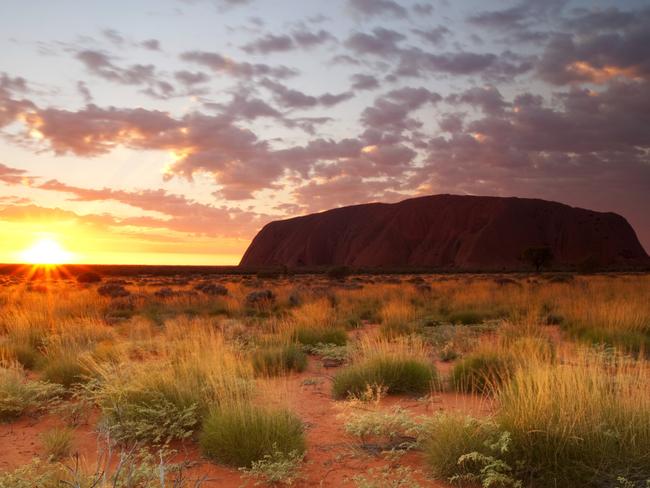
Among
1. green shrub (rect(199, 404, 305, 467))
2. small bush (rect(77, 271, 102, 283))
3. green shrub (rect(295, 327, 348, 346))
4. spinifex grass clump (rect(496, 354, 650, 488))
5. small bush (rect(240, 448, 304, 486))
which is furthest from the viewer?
small bush (rect(77, 271, 102, 283))

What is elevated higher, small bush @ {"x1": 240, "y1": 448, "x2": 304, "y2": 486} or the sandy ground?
small bush @ {"x1": 240, "y1": 448, "x2": 304, "y2": 486}

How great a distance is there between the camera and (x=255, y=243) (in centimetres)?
13975

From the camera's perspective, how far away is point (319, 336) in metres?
10.7

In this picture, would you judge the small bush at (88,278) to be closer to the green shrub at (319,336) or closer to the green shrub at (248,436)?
the green shrub at (319,336)

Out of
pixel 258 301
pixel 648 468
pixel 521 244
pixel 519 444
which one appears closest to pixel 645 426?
pixel 648 468

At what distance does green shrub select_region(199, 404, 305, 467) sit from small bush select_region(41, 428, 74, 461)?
1.34m

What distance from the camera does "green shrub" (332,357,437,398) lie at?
21.9ft

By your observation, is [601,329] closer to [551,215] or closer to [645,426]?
[645,426]

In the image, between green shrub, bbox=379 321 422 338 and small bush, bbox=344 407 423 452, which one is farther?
green shrub, bbox=379 321 422 338

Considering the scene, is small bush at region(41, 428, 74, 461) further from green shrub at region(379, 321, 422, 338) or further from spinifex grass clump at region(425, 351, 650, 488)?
green shrub at region(379, 321, 422, 338)

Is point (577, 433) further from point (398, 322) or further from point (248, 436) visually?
point (398, 322)

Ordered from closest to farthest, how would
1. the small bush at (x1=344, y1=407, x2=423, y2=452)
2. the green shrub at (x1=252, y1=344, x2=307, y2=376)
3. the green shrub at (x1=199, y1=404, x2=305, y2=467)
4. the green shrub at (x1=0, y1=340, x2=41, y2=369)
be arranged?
the green shrub at (x1=199, y1=404, x2=305, y2=467) < the small bush at (x1=344, y1=407, x2=423, y2=452) < the green shrub at (x1=252, y1=344, x2=307, y2=376) < the green shrub at (x1=0, y1=340, x2=41, y2=369)

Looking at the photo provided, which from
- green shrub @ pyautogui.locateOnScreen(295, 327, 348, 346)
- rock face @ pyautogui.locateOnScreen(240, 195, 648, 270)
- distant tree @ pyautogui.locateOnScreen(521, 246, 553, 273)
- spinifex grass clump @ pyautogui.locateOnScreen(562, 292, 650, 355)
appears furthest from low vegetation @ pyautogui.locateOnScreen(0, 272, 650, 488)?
rock face @ pyautogui.locateOnScreen(240, 195, 648, 270)

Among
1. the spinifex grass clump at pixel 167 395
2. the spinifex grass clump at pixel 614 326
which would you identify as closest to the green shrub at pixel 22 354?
the spinifex grass clump at pixel 167 395
